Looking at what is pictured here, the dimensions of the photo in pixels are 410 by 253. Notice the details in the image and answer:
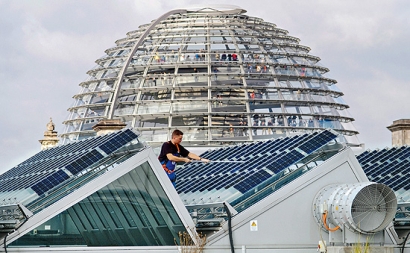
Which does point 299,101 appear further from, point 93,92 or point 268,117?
point 93,92

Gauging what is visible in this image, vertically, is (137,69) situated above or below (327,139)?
above

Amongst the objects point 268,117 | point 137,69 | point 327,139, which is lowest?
point 327,139

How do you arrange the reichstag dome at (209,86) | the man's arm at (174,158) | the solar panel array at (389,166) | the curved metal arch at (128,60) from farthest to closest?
the curved metal arch at (128,60)
the reichstag dome at (209,86)
the solar panel array at (389,166)
the man's arm at (174,158)

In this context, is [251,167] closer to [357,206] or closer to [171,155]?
[171,155]

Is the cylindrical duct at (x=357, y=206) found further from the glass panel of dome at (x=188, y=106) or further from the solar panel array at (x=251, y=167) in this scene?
the glass panel of dome at (x=188, y=106)

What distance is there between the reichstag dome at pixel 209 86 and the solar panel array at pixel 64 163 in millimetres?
40315

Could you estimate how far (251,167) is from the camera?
20.9 meters

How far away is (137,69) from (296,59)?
417 inches

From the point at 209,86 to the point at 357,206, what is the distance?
47.6 meters

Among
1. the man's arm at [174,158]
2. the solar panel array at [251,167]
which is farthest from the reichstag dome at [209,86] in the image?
the man's arm at [174,158]

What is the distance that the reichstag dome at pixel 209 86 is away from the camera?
6581 centimetres

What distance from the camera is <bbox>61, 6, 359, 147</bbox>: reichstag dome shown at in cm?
6581

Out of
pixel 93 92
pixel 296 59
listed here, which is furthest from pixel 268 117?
pixel 93 92

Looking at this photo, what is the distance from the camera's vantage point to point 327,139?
20.7m
